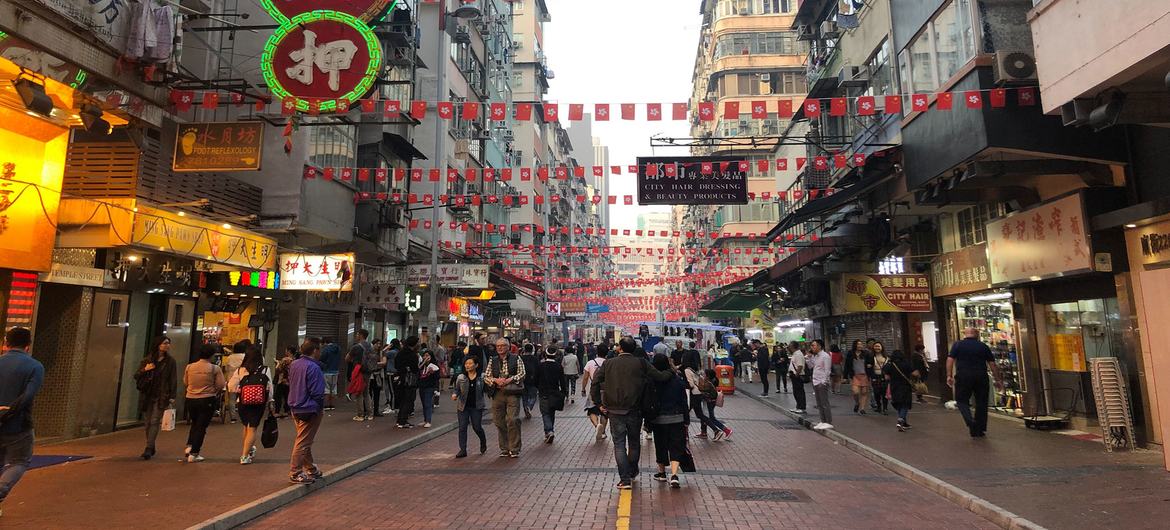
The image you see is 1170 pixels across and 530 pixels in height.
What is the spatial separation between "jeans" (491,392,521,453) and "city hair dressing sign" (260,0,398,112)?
6.04 metres

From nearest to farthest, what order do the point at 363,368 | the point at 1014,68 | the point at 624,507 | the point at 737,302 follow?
the point at 624,507 < the point at 1014,68 < the point at 363,368 < the point at 737,302

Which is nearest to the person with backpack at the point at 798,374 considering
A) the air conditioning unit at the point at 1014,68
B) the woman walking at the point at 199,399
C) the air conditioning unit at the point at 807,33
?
the air conditioning unit at the point at 1014,68

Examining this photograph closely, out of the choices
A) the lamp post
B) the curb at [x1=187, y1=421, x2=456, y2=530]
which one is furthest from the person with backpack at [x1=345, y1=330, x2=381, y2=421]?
the curb at [x1=187, y1=421, x2=456, y2=530]

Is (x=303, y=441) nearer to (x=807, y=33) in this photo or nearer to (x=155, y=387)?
(x=155, y=387)

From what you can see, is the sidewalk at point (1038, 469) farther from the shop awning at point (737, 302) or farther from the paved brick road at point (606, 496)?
the shop awning at point (737, 302)

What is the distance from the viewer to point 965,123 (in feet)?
37.8

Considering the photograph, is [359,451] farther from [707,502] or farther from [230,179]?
[230,179]

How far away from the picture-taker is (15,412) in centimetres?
599

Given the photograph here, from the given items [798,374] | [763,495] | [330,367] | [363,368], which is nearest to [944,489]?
[763,495]

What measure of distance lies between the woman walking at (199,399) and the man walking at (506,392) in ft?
13.0

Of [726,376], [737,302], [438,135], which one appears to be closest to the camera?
[726,376]

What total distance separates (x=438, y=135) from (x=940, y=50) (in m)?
16.0

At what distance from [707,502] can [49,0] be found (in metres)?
11.6

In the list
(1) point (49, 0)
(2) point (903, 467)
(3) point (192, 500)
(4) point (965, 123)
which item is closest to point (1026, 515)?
(2) point (903, 467)
